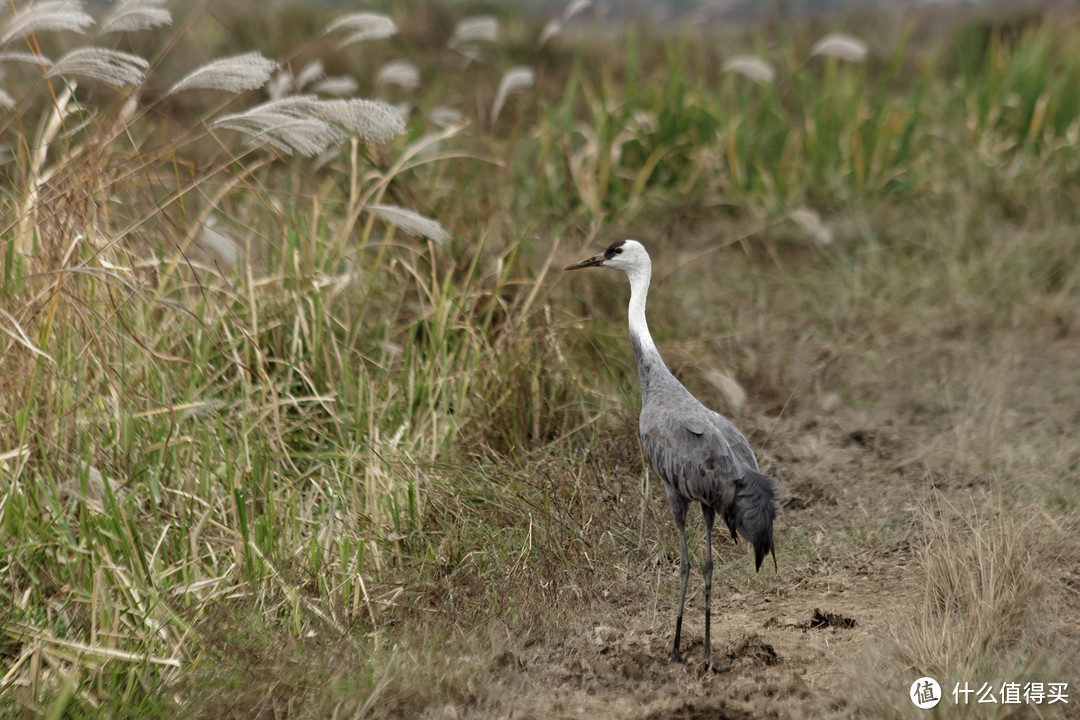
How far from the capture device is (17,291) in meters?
3.79

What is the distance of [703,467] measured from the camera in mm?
3219

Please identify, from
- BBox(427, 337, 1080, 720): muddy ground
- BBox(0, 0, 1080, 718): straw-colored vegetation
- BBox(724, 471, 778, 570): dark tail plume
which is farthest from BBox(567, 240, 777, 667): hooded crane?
BBox(0, 0, 1080, 718): straw-colored vegetation

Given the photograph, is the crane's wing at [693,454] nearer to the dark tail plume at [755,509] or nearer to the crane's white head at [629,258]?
the dark tail plume at [755,509]

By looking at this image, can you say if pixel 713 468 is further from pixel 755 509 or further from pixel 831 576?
pixel 831 576

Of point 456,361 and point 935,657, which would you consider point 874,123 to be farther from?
point 935,657

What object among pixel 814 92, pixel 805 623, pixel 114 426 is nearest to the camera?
pixel 805 623

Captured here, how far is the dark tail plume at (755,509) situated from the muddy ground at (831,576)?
40 centimetres

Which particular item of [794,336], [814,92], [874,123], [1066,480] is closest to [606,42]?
[814,92]

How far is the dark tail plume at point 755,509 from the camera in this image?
3137 millimetres

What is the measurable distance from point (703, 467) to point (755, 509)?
21 cm

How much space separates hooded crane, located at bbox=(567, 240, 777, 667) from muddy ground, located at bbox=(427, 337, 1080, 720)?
22 centimetres

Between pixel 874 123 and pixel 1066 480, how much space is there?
3943 mm

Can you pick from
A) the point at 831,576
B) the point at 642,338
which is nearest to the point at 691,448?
the point at 642,338

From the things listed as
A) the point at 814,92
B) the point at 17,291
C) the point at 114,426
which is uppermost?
the point at 17,291
